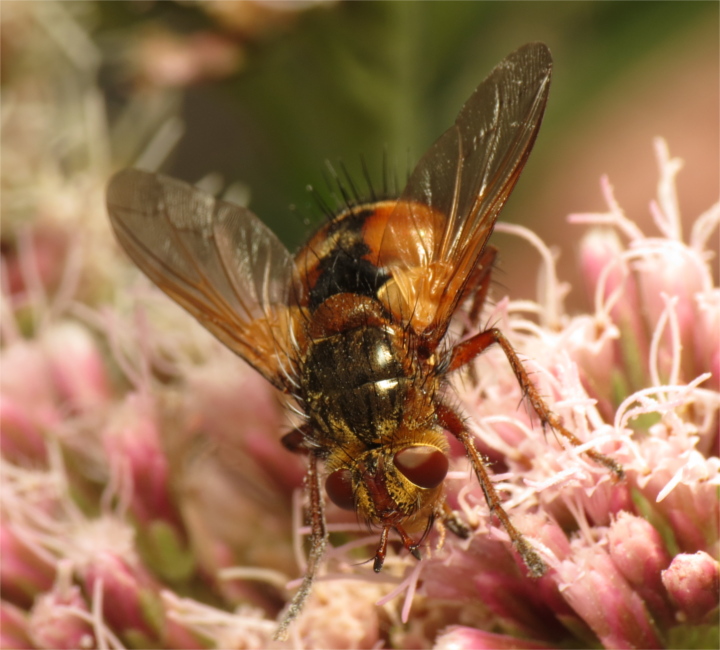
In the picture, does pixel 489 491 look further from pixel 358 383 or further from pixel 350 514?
pixel 350 514

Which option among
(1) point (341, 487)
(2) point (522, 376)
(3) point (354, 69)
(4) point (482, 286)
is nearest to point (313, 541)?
(1) point (341, 487)

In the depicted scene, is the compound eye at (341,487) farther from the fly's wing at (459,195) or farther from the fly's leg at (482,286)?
the fly's leg at (482,286)

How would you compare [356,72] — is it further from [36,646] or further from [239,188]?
→ [36,646]

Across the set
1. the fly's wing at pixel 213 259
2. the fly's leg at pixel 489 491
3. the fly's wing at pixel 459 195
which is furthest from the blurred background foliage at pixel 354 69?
the fly's leg at pixel 489 491

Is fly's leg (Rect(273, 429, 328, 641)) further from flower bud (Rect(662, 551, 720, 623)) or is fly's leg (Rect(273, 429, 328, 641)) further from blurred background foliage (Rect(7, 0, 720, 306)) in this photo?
blurred background foliage (Rect(7, 0, 720, 306))

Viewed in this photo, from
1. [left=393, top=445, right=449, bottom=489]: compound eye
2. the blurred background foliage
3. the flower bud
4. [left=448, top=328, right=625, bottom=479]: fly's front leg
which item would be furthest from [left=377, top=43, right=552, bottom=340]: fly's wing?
the blurred background foliage

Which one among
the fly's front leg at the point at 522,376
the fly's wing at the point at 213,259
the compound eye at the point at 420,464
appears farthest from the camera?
the fly's wing at the point at 213,259

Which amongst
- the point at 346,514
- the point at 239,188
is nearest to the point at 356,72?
the point at 239,188
